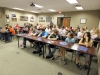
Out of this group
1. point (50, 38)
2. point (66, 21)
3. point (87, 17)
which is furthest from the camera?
point (66, 21)

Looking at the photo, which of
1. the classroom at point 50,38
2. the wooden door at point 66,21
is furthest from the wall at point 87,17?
the wooden door at point 66,21

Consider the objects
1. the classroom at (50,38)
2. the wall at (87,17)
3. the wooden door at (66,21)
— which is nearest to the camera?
the classroom at (50,38)

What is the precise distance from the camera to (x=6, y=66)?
243cm

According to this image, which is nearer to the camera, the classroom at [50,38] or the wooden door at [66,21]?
the classroom at [50,38]

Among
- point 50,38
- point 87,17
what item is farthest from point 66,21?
point 50,38

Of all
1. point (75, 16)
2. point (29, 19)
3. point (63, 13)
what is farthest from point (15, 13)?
point (75, 16)

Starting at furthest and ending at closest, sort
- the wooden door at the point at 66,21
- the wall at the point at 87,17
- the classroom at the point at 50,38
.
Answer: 1. the wooden door at the point at 66,21
2. the wall at the point at 87,17
3. the classroom at the point at 50,38

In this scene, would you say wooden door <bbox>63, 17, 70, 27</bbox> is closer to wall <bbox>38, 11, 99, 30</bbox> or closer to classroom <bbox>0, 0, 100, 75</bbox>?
classroom <bbox>0, 0, 100, 75</bbox>

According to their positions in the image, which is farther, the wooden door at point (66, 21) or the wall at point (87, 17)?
the wooden door at point (66, 21)

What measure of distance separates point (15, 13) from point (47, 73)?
831cm

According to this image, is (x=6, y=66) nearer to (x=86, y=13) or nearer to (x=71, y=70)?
(x=71, y=70)

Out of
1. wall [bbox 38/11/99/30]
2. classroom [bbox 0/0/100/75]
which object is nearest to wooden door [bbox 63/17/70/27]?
classroom [bbox 0/0/100/75]

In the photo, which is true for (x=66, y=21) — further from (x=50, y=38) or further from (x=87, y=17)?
(x=50, y=38)

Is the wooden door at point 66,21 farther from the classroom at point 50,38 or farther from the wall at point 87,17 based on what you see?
the wall at point 87,17
